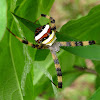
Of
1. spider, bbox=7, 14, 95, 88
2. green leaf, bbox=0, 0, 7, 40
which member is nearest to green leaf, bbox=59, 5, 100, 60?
spider, bbox=7, 14, 95, 88

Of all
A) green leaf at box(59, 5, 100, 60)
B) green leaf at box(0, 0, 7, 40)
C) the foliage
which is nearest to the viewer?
green leaf at box(0, 0, 7, 40)

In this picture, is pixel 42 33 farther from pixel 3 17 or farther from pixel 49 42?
pixel 3 17

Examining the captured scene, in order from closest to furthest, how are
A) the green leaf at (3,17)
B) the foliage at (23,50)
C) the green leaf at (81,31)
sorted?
the green leaf at (3,17), the foliage at (23,50), the green leaf at (81,31)

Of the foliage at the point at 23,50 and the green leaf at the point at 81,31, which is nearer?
the foliage at the point at 23,50

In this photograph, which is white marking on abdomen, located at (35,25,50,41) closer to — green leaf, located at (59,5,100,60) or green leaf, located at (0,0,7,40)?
green leaf, located at (59,5,100,60)

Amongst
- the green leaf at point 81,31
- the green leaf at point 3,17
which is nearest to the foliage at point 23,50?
the green leaf at point 81,31

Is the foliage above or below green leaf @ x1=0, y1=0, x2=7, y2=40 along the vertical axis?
below

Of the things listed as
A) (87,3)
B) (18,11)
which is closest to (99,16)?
(18,11)

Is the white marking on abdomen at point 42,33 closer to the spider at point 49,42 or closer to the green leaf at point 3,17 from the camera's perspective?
the spider at point 49,42

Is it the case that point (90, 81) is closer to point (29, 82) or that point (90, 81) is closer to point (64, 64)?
point (64, 64)

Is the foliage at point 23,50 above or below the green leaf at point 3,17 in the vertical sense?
below
